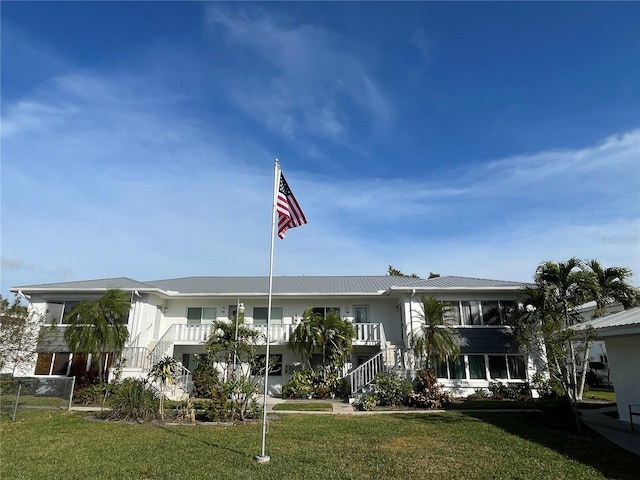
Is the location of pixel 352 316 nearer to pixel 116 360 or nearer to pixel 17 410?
pixel 116 360

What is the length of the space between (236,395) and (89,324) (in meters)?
9.49

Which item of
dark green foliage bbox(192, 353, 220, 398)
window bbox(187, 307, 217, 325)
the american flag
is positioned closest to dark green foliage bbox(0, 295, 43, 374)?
dark green foliage bbox(192, 353, 220, 398)

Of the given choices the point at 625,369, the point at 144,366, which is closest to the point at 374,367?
the point at 625,369

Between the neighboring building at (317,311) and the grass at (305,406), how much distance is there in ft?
7.23

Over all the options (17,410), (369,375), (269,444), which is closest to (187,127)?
(269,444)

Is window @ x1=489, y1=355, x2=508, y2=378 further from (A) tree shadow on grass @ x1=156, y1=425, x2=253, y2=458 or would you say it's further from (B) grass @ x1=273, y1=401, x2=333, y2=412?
(A) tree shadow on grass @ x1=156, y1=425, x2=253, y2=458

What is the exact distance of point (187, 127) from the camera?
1392 centimetres

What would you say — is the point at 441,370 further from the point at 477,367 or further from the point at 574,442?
the point at 574,442

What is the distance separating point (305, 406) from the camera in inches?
620

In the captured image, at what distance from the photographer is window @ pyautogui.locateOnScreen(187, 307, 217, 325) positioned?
75.9 ft

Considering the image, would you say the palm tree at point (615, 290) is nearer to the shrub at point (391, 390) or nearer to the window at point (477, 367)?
the window at point (477, 367)

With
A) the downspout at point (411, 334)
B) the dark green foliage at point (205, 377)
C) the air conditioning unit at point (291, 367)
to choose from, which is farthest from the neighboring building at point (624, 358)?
the air conditioning unit at point (291, 367)

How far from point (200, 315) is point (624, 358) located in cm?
1979

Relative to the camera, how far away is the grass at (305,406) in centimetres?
1525
